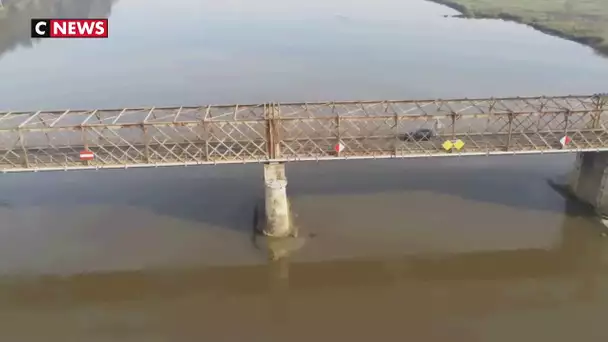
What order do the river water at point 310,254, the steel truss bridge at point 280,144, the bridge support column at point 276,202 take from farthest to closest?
the bridge support column at point 276,202 < the steel truss bridge at point 280,144 < the river water at point 310,254

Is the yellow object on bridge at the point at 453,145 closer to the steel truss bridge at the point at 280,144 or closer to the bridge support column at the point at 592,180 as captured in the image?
the steel truss bridge at the point at 280,144

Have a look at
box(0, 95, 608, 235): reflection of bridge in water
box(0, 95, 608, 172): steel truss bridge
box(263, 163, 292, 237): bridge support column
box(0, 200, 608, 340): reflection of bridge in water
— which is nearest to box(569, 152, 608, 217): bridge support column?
box(0, 95, 608, 235): reflection of bridge in water

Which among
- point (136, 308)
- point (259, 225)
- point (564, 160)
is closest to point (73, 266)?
point (136, 308)

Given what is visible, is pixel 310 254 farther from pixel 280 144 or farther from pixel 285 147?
pixel 280 144

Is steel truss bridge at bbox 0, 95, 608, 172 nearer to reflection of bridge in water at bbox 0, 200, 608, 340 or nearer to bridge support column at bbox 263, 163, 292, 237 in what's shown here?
bridge support column at bbox 263, 163, 292, 237

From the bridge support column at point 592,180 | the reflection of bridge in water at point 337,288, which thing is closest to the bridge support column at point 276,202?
the reflection of bridge in water at point 337,288

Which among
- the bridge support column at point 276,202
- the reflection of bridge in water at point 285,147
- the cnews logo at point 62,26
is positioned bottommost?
the bridge support column at point 276,202
